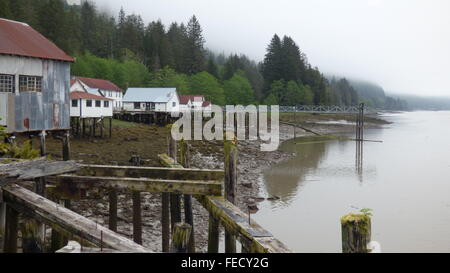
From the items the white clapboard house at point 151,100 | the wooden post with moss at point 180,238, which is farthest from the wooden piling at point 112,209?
the white clapboard house at point 151,100

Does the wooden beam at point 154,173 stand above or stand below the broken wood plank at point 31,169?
below

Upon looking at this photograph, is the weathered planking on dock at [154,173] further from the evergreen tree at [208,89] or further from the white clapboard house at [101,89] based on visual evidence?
the evergreen tree at [208,89]

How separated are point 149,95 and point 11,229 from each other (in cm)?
6204

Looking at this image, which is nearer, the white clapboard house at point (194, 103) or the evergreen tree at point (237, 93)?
the white clapboard house at point (194, 103)

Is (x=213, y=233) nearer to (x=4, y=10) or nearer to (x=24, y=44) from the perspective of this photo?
(x=24, y=44)

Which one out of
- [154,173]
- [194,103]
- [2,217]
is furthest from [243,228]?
[194,103]

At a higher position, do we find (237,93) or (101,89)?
(237,93)

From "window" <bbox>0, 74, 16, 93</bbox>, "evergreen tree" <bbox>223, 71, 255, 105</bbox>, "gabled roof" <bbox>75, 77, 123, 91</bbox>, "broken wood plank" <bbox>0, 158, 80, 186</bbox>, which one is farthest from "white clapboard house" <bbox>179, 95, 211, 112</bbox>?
"broken wood plank" <bbox>0, 158, 80, 186</bbox>

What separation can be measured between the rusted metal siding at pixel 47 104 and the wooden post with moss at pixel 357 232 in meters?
17.3

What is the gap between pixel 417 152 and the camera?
48938mm

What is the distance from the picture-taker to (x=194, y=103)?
81.9 m

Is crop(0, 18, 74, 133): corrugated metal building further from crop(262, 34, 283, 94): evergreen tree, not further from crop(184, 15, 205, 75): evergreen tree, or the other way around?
crop(262, 34, 283, 94): evergreen tree

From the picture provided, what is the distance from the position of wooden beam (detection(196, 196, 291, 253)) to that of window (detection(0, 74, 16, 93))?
12.9 meters

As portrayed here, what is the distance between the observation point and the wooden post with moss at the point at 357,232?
421 cm
